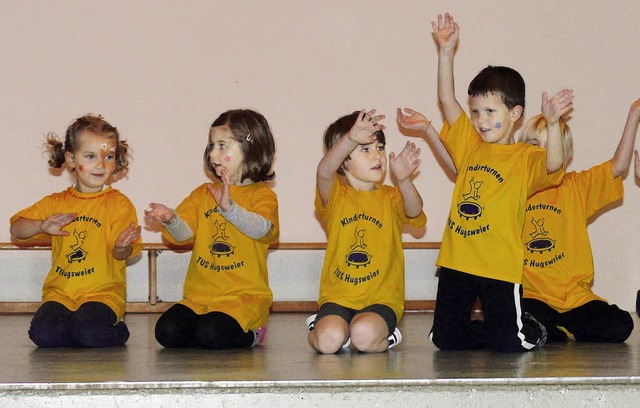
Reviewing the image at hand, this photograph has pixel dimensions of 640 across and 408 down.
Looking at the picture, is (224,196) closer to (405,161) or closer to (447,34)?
(405,161)

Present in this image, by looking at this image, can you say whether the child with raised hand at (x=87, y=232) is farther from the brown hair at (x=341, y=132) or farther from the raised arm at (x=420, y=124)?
the raised arm at (x=420, y=124)

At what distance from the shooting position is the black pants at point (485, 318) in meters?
2.94

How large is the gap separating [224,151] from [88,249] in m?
0.58

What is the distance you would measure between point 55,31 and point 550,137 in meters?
2.37

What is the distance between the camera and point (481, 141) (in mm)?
3107

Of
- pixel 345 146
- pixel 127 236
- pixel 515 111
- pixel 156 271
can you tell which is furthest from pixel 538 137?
pixel 156 271

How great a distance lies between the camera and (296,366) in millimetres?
2592

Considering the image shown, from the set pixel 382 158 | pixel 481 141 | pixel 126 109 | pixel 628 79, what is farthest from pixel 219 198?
pixel 628 79

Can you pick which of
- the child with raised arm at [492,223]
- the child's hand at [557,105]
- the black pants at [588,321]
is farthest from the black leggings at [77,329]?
the child's hand at [557,105]

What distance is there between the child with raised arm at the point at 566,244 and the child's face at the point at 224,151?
1.04 meters

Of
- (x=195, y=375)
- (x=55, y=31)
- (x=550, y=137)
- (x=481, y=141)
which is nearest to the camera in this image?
(x=195, y=375)

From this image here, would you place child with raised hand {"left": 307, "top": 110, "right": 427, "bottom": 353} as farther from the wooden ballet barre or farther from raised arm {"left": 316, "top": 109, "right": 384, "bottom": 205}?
the wooden ballet barre

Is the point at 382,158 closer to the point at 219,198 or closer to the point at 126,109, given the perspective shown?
the point at 219,198

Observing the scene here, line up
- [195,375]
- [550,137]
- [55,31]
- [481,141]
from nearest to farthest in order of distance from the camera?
[195,375]
[550,137]
[481,141]
[55,31]
